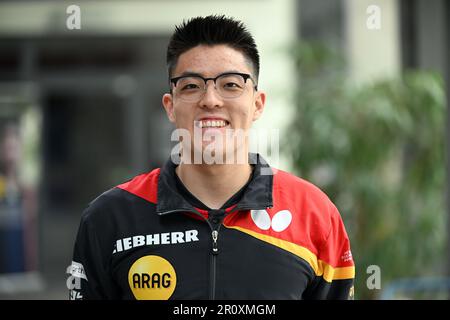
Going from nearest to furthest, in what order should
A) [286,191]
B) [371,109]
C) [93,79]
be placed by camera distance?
1. [286,191]
2. [371,109]
3. [93,79]

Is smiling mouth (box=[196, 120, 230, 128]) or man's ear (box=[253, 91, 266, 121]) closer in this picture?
smiling mouth (box=[196, 120, 230, 128])

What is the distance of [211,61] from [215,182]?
1.04ft

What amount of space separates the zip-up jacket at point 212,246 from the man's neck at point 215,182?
0.03m

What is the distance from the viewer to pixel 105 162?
8.19 meters

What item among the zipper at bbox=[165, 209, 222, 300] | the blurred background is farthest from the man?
the blurred background

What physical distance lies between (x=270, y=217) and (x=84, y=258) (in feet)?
1.62

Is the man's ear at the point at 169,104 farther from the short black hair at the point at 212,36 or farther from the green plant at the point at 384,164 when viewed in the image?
the green plant at the point at 384,164

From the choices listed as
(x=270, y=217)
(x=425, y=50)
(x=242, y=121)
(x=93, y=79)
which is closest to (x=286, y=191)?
(x=270, y=217)

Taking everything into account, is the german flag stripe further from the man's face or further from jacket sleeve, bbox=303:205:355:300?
the man's face

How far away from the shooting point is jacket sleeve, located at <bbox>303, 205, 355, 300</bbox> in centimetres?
196

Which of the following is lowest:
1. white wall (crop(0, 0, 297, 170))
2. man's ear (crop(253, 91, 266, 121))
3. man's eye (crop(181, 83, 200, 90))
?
man's ear (crop(253, 91, 266, 121))

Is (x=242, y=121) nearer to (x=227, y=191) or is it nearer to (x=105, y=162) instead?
(x=227, y=191)

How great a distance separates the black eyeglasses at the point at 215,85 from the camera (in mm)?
1861

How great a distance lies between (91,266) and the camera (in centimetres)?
196
